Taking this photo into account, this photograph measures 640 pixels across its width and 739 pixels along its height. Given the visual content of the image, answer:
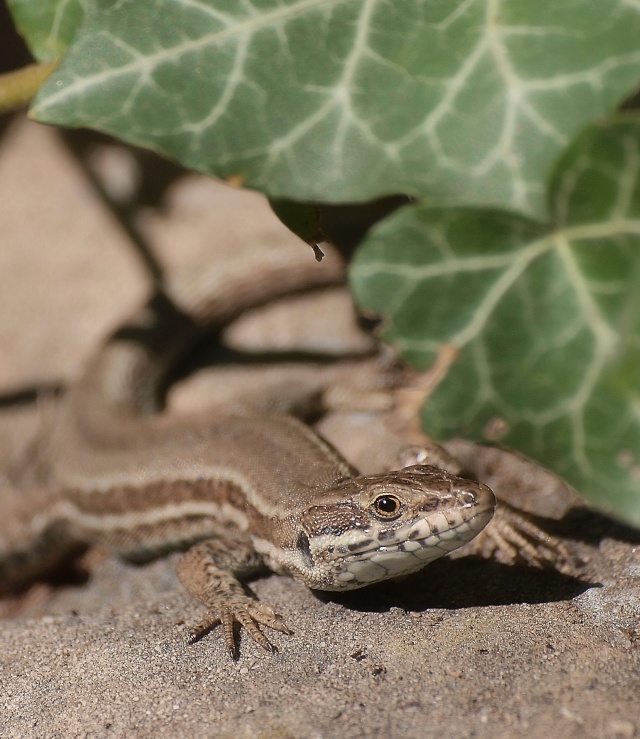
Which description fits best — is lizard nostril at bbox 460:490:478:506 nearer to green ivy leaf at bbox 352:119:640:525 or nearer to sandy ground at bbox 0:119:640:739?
sandy ground at bbox 0:119:640:739

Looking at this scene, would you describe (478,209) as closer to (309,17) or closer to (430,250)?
(430,250)

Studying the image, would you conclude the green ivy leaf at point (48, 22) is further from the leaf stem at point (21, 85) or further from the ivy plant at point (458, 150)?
the ivy plant at point (458, 150)

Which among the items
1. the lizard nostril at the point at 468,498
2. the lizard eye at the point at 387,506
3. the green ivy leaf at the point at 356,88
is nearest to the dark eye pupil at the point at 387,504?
the lizard eye at the point at 387,506

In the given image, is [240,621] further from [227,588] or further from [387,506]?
[387,506]

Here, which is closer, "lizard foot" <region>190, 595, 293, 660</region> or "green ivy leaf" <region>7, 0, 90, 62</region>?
"green ivy leaf" <region>7, 0, 90, 62</region>

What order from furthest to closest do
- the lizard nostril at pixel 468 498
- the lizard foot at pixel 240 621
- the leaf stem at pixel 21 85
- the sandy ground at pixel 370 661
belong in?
the leaf stem at pixel 21 85 < the lizard foot at pixel 240 621 < the lizard nostril at pixel 468 498 < the sandy ground at pixel 370 661

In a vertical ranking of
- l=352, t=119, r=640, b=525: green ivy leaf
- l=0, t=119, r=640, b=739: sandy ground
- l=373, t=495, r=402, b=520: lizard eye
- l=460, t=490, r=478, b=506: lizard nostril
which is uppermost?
l=352, t=119, r=640, b=525: green ivy leaf

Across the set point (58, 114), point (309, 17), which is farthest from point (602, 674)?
point (58, 114)

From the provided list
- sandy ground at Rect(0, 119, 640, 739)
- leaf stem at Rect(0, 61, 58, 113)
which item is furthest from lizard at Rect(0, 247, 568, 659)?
leaf stem at Rect(0, 61, 58, 113)
